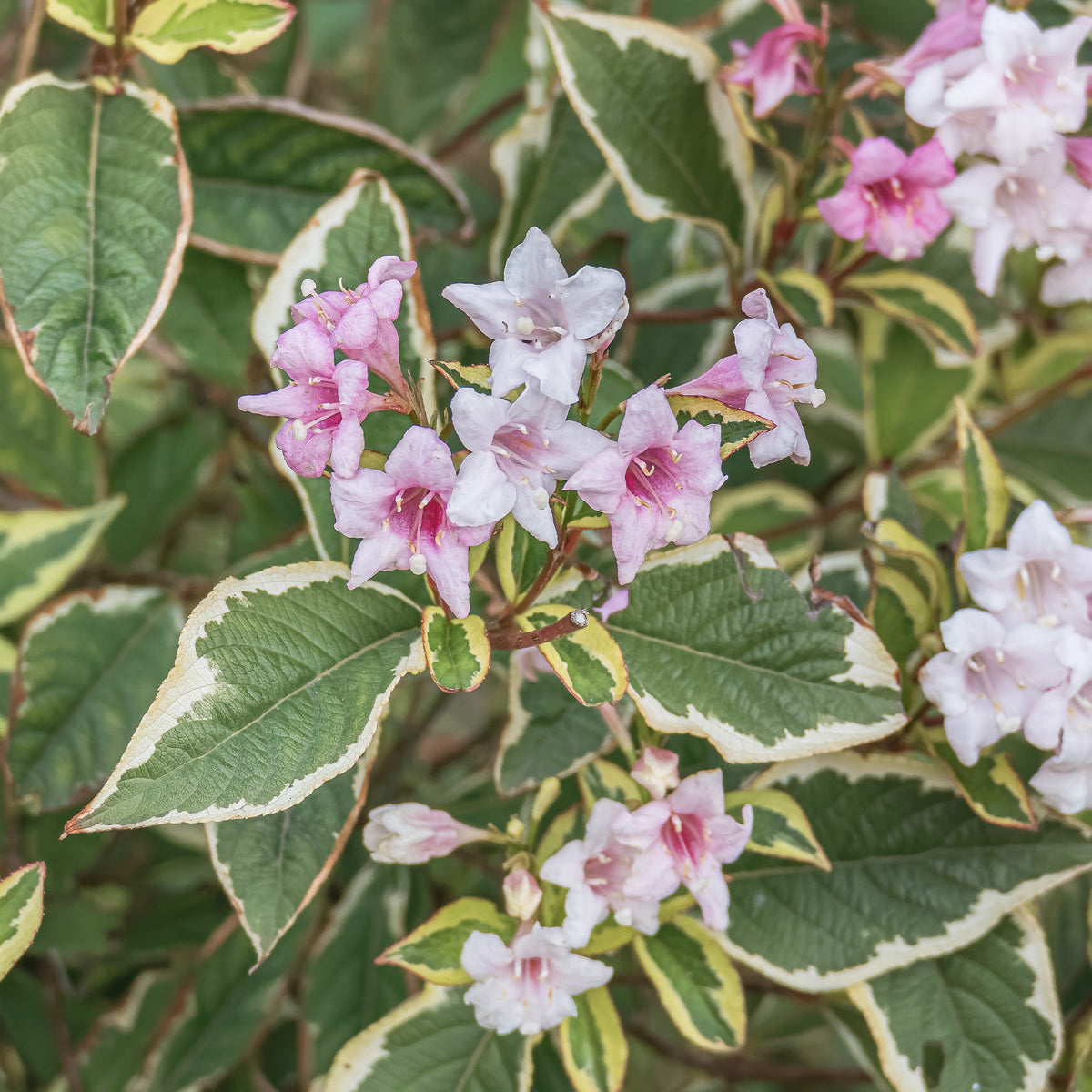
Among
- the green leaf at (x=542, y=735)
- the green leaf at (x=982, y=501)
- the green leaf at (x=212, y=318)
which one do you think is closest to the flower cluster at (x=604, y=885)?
the green leaf at (x=542, y=735)

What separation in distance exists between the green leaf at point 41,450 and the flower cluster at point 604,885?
760 millimetres

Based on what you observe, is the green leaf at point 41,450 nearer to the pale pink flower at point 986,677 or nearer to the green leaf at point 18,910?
the green leaf at point 18,910

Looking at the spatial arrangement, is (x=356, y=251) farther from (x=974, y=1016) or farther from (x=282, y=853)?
(x=974, y=1016)

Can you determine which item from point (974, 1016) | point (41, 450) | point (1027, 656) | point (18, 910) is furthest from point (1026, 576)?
point (41, 450)

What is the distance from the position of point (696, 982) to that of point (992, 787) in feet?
1.01

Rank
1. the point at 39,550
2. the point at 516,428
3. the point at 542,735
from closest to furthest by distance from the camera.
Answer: the point at 516,428 < the point at 542,735 < the point at 39,550

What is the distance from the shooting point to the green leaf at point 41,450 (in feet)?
4.33

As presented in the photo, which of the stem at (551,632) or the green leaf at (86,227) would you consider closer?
the stem at (551,632)

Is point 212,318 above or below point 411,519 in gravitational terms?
below

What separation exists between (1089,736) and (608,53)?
75 cm

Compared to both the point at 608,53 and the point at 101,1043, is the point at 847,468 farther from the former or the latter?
the point at 101,1043

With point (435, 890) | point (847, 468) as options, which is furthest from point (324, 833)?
point (847, 468)

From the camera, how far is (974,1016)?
97 cm

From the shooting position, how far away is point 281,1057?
4.70ft
